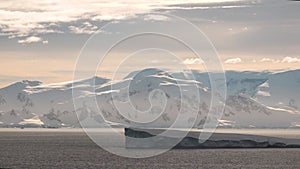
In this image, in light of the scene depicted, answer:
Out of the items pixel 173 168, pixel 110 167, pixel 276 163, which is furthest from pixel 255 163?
pixel 110 167

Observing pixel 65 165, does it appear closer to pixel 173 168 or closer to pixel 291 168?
pixel 173 168

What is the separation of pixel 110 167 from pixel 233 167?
3079 centimetres

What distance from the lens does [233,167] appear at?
167m

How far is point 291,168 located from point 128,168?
136 feet

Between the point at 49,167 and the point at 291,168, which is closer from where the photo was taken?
the point at 49,167

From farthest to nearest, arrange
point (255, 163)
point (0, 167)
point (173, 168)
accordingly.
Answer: point (255, 163), point (173, 168), point (0, 167)

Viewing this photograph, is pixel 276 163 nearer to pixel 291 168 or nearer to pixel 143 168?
pixel 291 168

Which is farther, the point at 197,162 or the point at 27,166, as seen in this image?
the point at 197,162

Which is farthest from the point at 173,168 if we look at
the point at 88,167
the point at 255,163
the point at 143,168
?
the point at 255,163

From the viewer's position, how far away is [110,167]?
160 meters


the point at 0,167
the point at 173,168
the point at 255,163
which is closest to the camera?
the point at 0,167

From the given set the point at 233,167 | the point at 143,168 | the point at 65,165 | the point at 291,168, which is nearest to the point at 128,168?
the point at 143,168

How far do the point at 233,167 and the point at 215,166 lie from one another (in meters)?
5.00

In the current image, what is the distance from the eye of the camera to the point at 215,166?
169875 millimetres
